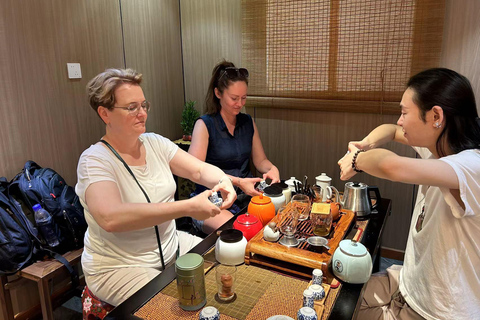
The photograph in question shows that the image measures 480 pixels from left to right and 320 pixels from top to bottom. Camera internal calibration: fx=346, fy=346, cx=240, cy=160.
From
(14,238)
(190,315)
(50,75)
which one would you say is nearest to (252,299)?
(190,315)

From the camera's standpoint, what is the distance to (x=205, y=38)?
343cm

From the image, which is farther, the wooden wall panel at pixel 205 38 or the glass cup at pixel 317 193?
the wooden wall panel at pixel 205 38

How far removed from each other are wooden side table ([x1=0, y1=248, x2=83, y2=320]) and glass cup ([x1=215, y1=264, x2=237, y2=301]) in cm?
124

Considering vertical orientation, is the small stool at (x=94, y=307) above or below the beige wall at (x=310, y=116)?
below

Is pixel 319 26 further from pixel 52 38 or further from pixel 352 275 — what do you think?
pixel 352 275

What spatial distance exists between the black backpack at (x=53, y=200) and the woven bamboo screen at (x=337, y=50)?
1.83m

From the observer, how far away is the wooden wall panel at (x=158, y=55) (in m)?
2.99

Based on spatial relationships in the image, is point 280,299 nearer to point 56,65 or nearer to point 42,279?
point 42,279

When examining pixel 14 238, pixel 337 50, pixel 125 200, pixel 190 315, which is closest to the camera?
pixel 190 315

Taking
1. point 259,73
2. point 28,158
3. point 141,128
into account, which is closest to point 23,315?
point 28,158

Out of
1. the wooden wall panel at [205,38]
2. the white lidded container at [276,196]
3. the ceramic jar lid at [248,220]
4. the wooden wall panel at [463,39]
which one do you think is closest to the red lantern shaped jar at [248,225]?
the ceramic jar lid at [248,220]

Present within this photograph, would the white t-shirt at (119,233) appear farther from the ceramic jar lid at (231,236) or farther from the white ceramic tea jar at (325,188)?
the white ceramic tea jar at (325,188)

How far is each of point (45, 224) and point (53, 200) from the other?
0.50ft

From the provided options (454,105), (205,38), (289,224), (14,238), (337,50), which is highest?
(205,38)
